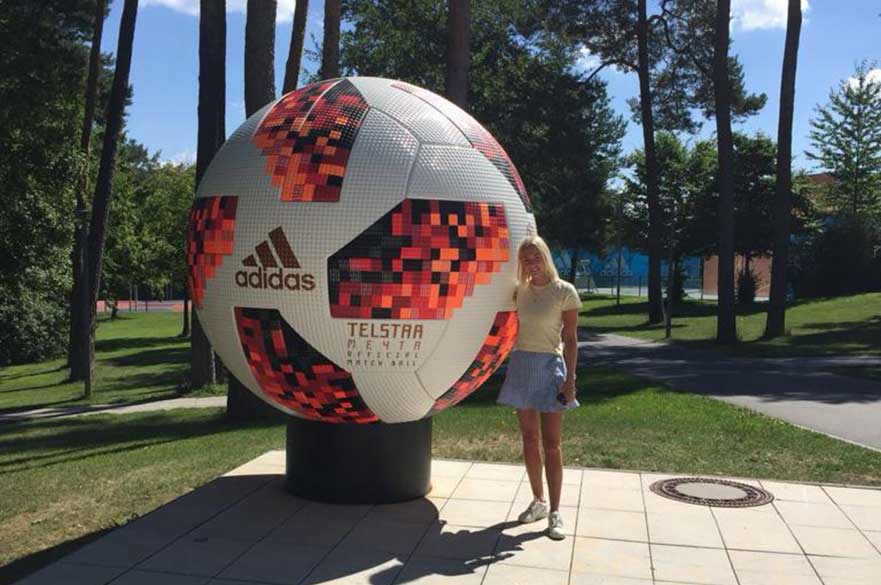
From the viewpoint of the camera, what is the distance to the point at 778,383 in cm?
1403

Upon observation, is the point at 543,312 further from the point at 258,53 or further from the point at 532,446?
the point at 258,53

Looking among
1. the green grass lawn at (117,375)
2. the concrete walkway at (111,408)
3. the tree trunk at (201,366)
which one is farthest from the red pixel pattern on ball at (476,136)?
the green grass lawn at (117,375)

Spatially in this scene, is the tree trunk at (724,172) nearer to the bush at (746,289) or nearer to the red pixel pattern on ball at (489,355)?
the bush at (746,289)

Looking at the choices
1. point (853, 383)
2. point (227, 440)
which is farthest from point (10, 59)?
point (853, 383)

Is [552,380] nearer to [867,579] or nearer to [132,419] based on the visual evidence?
[867,579]

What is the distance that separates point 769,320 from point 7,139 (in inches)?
794

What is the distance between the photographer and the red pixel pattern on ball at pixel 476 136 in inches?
212

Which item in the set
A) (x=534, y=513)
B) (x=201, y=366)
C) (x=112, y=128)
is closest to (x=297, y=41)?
(x=201, y=366)

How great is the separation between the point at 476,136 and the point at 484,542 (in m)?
2.71

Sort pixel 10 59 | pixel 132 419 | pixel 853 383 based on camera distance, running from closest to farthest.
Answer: pixel 132 419 < pixel 853 383 < pixel 10 59

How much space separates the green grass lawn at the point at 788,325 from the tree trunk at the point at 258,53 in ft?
45.1

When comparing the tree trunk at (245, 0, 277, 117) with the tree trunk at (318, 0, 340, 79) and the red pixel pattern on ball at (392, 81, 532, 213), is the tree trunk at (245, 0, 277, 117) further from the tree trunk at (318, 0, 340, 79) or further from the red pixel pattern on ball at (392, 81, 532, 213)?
the red pixel pattern on ball at (392, 81, 532, 213)

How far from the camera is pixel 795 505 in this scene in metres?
6.02

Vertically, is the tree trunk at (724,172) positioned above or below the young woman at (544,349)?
above
